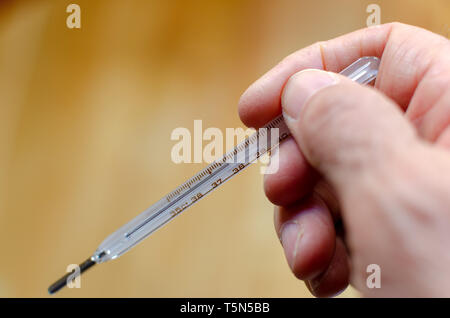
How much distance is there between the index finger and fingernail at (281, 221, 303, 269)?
0.61 feet

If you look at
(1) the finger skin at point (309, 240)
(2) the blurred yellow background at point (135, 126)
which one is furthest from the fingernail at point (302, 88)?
(2) the blurred yellow background at point (135, 126)

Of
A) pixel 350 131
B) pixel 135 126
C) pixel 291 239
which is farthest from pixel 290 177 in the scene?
pixel 135 126

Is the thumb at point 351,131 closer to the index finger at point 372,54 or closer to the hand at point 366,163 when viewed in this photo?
the hand at point 366,163

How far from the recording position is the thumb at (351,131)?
34 cm

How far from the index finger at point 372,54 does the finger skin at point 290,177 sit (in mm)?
85

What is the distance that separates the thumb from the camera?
0.34 m

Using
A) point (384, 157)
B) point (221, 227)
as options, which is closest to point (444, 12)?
point (221, 227)

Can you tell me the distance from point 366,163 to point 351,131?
0.13ft

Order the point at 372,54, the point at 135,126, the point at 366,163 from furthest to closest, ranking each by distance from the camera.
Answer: the point at 135,126 < the point at 372,54 < the point at 366,163

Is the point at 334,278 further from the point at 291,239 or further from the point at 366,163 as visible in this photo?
the point at 366,163

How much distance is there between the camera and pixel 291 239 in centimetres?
58

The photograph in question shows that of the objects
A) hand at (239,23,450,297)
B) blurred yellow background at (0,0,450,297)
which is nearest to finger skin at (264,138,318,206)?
hand at (239,23,450,297)

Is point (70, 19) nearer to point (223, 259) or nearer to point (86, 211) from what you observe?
point (86, 211)

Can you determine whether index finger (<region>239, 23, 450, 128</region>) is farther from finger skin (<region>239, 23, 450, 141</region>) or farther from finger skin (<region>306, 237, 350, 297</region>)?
finger skin (<region>306, 237, 350, 297</region>)
